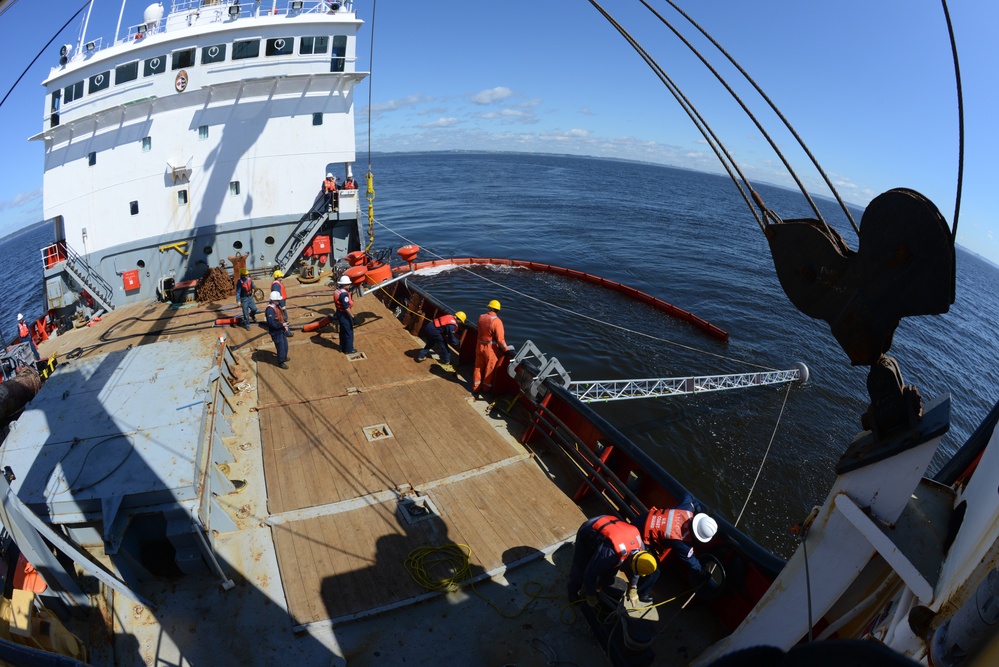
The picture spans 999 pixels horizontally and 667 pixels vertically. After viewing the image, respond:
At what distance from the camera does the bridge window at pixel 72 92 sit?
13.6m

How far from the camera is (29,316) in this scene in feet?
102

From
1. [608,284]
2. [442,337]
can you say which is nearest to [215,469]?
[442,337]

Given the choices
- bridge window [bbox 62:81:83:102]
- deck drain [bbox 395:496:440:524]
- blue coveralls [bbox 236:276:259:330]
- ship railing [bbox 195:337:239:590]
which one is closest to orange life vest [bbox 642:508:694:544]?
deck drain [bbox 395:496:440:524]

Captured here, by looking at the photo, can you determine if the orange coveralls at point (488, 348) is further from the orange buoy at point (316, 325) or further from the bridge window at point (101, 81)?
the bridge window at point (101, 81)

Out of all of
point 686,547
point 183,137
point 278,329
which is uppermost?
point 183,137

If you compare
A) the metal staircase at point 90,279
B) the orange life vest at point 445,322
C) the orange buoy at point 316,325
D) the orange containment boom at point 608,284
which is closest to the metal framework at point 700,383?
the orange containment boom at point 608,284

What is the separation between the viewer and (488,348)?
7.99 metres

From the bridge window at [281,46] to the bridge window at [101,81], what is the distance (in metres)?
4.28

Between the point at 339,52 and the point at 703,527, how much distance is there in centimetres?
1537

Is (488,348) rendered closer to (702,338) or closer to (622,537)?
(622,537)

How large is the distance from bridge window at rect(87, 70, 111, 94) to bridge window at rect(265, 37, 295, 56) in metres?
4.28

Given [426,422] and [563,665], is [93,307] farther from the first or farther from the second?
[563,665]

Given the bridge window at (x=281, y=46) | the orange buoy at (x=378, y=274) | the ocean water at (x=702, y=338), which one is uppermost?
the bridge window at (x=281, y=46)

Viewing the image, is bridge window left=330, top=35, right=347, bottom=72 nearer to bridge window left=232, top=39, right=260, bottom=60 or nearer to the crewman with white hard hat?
bridge window left=232, top=39, right=260, bottom=60
